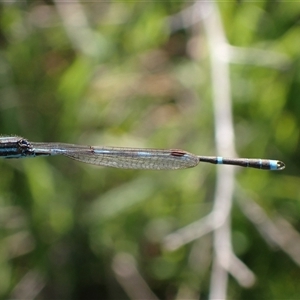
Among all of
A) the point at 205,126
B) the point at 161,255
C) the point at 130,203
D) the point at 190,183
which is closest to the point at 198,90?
the point at 205,126

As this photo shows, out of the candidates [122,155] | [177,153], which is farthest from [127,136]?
[177,153]

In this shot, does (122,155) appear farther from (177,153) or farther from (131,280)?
(131,280)

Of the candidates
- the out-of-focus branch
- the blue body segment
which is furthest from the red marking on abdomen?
the out-of-focus branch

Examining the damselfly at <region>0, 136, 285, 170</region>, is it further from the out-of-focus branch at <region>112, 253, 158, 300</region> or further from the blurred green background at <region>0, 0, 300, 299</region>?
the out-of-focus branch at <region>112, 253, 158, 300</region>

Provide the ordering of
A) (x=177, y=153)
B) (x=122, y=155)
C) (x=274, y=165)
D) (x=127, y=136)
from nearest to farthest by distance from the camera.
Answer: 1. (x=274, y=165)
2. (x=177, y=153)
3. (x=122, y=155)
4. (x=127, y=136)

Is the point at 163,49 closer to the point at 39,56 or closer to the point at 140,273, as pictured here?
the point at 39,56

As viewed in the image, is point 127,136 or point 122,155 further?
point 127,136
